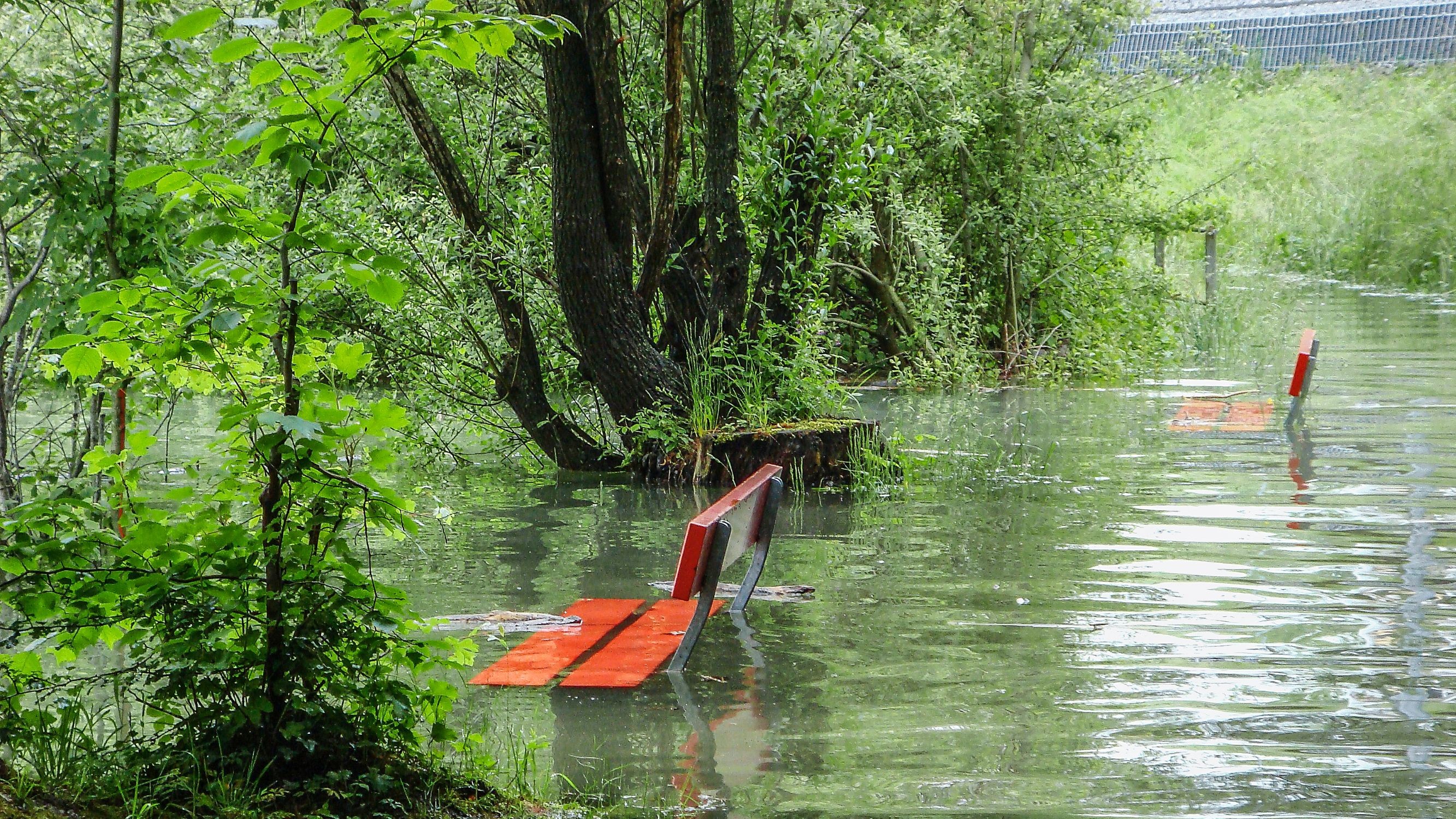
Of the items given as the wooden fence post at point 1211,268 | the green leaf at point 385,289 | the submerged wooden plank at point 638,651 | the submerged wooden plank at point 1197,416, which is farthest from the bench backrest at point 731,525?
the wooden fence post at point 1211,268

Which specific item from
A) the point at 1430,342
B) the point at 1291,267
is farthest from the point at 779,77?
the point at 1291,267

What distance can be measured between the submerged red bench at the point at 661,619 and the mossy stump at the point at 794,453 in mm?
3638

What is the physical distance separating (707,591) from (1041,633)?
182 cm

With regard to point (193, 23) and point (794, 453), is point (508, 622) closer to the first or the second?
point (193, 23)

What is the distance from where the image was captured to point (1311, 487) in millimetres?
10359

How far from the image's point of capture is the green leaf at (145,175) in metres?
3.61

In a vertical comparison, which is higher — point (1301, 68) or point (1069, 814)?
point (1301, 68)

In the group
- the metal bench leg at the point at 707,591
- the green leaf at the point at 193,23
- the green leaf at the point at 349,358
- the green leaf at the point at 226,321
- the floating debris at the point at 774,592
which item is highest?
the green leaf at the point at 193,23

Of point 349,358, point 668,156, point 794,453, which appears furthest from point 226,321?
point 794,453

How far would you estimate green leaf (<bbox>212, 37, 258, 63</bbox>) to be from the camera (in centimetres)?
362

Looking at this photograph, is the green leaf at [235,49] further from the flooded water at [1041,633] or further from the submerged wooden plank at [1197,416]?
the submerged wooden plank at [1197,416]

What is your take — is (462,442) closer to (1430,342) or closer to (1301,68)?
(1430,342)

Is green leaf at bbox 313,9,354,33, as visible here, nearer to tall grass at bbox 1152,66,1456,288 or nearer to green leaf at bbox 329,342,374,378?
green leaf at bbox 329,342,374,378

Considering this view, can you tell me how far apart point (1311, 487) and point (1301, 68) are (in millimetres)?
32427
